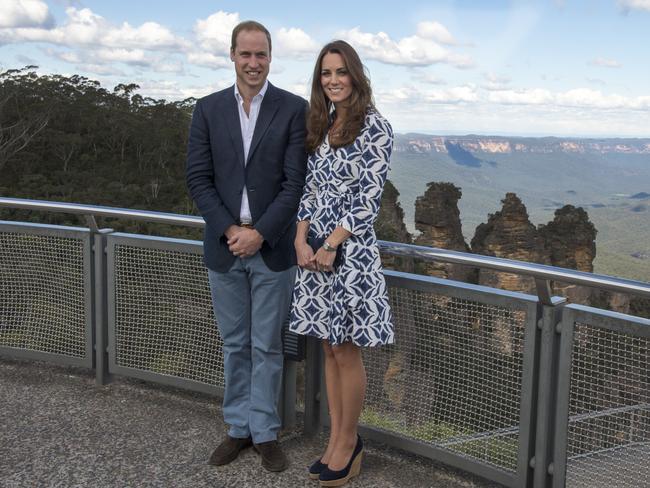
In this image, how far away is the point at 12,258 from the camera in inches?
180

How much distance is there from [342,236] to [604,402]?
1134mm

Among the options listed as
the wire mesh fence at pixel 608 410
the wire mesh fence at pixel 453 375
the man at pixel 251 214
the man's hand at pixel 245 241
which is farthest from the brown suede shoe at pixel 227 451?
the wire mesh fence at pixel 608 410

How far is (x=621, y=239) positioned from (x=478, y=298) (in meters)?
145

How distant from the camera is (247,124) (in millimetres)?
3334

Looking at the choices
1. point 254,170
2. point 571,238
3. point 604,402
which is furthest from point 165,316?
point 571,238

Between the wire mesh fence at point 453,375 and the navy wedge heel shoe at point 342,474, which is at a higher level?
the wire mesh fence at point 453,375

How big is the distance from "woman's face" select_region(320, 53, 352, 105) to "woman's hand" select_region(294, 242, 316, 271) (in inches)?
22.5

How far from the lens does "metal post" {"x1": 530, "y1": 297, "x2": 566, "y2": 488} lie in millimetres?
2982

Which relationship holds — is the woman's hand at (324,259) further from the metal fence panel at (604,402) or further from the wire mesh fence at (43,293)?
the wire mesh fence at (43,293)

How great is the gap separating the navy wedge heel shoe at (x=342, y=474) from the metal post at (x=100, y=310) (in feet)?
5.51

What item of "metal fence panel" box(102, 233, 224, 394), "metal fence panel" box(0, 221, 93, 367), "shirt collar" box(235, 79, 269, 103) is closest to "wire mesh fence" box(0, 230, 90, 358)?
"metal fence panel" box(0, 221, 93, 367)

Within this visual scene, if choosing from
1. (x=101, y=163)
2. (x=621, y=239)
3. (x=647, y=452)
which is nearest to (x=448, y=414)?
(x=647, y=452)

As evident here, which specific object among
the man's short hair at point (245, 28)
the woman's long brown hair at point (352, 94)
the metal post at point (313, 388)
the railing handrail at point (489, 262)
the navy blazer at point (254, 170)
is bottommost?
the metal post at point (313, 388)

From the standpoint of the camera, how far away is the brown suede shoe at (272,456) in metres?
3.35
